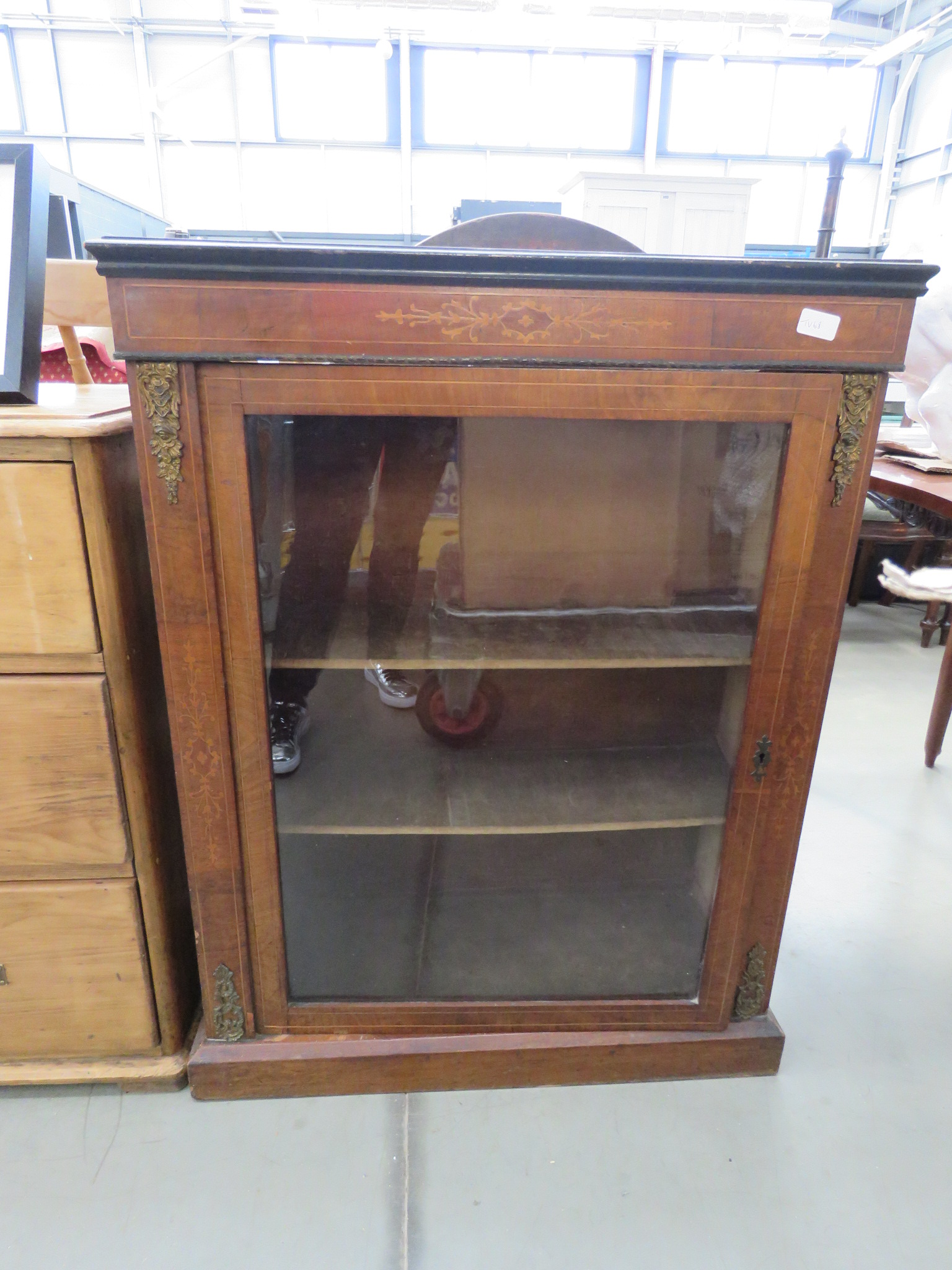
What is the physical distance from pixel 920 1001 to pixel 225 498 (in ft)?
3.86

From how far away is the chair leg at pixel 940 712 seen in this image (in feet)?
5.20

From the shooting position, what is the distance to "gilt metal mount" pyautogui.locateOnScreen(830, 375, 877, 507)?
0.68m

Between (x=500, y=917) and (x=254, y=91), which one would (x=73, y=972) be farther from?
(x=254, y=91)

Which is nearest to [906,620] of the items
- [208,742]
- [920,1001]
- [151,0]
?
[920,1001]

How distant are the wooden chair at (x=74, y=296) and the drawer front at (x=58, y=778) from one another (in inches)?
21.8

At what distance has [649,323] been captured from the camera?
25.6 inches

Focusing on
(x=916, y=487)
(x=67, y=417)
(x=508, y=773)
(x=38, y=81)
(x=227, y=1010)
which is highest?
(x=38, y=81)

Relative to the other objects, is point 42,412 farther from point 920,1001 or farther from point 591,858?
point 920,1001

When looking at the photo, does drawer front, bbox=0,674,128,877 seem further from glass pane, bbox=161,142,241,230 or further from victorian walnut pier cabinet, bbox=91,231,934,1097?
glass pane, bbox=161,142,241,230

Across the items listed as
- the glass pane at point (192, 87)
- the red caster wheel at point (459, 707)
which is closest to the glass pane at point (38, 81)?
the glass pane at point (192, 87)

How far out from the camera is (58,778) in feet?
2.55

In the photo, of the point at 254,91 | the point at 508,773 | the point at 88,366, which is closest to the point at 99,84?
the point at 254,91

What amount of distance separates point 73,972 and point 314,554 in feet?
1.86

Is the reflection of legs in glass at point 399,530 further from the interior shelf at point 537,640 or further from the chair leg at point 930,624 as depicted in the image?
the chair leg at point 930,624
